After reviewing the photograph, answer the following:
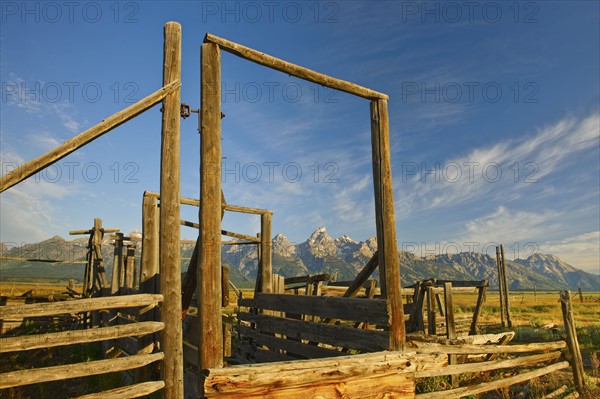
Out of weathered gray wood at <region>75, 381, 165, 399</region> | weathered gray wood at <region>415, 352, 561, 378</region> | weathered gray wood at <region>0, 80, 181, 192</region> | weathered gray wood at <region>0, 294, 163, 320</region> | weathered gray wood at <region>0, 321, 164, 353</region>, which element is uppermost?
weathered gray wood at <region>0, 80, 181, 192</region>

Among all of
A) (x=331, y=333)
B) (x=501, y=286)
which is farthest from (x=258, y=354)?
(x=501, y=286)

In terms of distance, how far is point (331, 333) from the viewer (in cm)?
573

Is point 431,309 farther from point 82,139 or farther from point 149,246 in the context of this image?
point 82,139

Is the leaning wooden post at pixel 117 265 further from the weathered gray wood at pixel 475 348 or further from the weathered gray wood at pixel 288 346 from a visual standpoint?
the weathered gray wood at pixel 475 348

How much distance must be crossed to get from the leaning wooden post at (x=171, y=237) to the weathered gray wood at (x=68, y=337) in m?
0.22

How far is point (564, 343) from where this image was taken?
809 centimetres

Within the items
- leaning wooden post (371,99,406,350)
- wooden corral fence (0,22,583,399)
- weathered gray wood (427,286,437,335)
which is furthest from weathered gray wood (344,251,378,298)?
weathered gray wood (427,286,437,335)

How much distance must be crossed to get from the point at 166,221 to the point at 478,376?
309 inches

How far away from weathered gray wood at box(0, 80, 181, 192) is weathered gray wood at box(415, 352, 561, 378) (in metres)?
5.18

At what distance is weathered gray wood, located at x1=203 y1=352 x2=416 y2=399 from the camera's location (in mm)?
3820

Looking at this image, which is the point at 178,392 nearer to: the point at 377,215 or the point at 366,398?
the point at 366,398

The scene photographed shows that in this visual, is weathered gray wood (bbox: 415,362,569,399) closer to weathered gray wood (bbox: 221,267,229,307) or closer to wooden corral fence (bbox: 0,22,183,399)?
weathered gray wood (bbox: 221,267,229,307)

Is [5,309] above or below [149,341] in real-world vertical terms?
above

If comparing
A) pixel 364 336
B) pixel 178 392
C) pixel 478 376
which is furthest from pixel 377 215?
pixel 478 376
